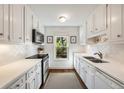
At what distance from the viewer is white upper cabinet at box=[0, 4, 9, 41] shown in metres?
1.72

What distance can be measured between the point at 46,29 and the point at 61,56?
1.64 metres

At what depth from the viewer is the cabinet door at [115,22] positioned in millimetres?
2072

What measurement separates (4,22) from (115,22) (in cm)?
172

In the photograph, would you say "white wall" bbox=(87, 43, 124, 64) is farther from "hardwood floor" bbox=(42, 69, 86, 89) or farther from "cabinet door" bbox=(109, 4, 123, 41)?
"hardwood floor" bbox=(42, 69, 86, 89)

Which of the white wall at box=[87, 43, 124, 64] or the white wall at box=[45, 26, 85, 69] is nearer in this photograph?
the white wall at box=[87, 43, 124, 64]

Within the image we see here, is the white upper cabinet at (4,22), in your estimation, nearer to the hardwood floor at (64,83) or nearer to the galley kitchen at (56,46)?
the galley kitchen at (56,46)

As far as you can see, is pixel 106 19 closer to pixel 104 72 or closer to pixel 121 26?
pixel 121 26

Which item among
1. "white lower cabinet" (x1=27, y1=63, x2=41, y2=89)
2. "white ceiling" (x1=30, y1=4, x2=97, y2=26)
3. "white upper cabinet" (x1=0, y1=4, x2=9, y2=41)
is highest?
"white ceiling" (x1=30, y1=4, x2=97, y2=26)

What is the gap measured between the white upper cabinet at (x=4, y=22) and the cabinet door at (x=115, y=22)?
1.66 metres

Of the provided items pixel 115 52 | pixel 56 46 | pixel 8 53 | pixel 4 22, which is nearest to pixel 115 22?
pixel 115 52

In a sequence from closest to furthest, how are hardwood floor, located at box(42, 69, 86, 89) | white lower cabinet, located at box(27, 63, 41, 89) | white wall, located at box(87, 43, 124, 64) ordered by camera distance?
white lower cabinet, located at box(27, 63, 41, 89) < white wall, located at box(87, 43, 124, 64) < hardwood floor, located at box(42, 69, 86, 89)

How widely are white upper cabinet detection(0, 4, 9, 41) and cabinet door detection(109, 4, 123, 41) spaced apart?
5.44 ft

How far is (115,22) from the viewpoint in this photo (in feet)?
7.36

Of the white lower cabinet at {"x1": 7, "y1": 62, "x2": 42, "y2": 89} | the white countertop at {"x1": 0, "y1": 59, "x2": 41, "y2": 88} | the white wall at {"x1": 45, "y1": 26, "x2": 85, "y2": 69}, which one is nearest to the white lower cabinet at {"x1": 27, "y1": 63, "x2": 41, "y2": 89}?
the white lower cabinet at {"x1": 7, "y1": 62, "x2": 42, "y2": 89}
